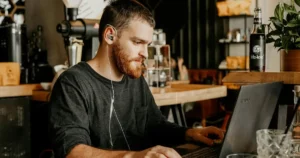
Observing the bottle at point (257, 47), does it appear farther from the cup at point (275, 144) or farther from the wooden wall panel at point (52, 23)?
the wooden wall panel at point (52, 23)

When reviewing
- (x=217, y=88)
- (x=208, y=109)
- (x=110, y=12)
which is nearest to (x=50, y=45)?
(x=217, y=88)

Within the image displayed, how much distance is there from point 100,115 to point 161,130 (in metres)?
0.32

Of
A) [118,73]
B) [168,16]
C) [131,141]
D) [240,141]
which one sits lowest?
[131,141]

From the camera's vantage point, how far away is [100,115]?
1.71 m

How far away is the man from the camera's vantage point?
156 cm

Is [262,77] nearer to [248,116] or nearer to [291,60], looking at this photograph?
[291,60]

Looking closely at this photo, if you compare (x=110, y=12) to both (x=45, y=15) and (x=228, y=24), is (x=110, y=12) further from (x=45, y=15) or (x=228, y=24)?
(x=228, y=24)

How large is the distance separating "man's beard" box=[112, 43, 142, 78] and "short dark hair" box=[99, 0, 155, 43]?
0.23 ft

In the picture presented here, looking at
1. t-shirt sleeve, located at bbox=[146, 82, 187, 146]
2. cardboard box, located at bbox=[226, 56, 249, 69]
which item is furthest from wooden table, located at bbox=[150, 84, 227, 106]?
cardboard box, located at bbox=[226, 56, 249, 69]

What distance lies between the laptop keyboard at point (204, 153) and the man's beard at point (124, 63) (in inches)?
17.7

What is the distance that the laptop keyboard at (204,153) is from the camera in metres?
1.36

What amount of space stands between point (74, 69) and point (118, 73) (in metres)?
0.21

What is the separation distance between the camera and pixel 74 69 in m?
1.68

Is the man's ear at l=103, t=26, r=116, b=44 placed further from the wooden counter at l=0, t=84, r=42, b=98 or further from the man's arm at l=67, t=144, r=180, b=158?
the wooden counter at l=0, t=84, r=42, b=98
